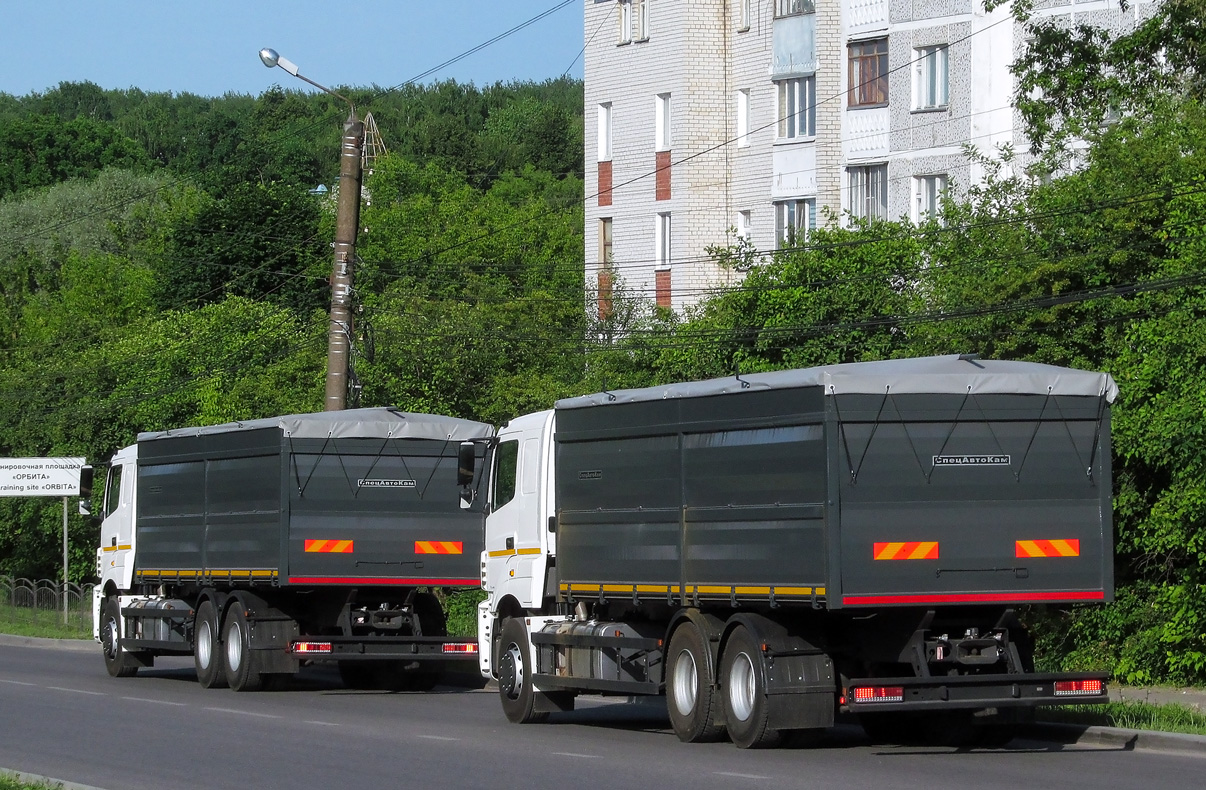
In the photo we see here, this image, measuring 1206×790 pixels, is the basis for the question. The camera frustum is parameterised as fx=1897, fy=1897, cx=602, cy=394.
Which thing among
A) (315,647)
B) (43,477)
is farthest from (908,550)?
(43,477)

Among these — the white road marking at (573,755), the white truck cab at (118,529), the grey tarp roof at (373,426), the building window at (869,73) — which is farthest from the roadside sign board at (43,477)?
the white road marking at (573,755)

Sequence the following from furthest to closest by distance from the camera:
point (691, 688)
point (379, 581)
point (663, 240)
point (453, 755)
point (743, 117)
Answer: point (663, 240) → point (743, 117) → point (379, 581) → point (691, 688) → point (453, 755)

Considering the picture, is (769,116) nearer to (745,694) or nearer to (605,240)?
(605,240)

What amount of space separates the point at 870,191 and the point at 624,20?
10207 millimetres

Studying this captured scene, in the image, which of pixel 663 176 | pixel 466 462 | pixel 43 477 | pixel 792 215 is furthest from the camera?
pixel 663 176

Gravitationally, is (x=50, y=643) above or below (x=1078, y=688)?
below

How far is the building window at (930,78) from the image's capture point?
47625 mm

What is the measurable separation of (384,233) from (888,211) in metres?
36.6

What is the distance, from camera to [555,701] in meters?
18.6

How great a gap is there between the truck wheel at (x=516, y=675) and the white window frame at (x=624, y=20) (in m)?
38.3

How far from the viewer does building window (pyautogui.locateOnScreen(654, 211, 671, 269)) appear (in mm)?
54094

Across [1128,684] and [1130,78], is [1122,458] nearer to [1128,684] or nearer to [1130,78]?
[1128,684]

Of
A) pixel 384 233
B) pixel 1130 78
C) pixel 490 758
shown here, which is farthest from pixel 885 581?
pixel 384 233

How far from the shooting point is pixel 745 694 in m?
14.9
